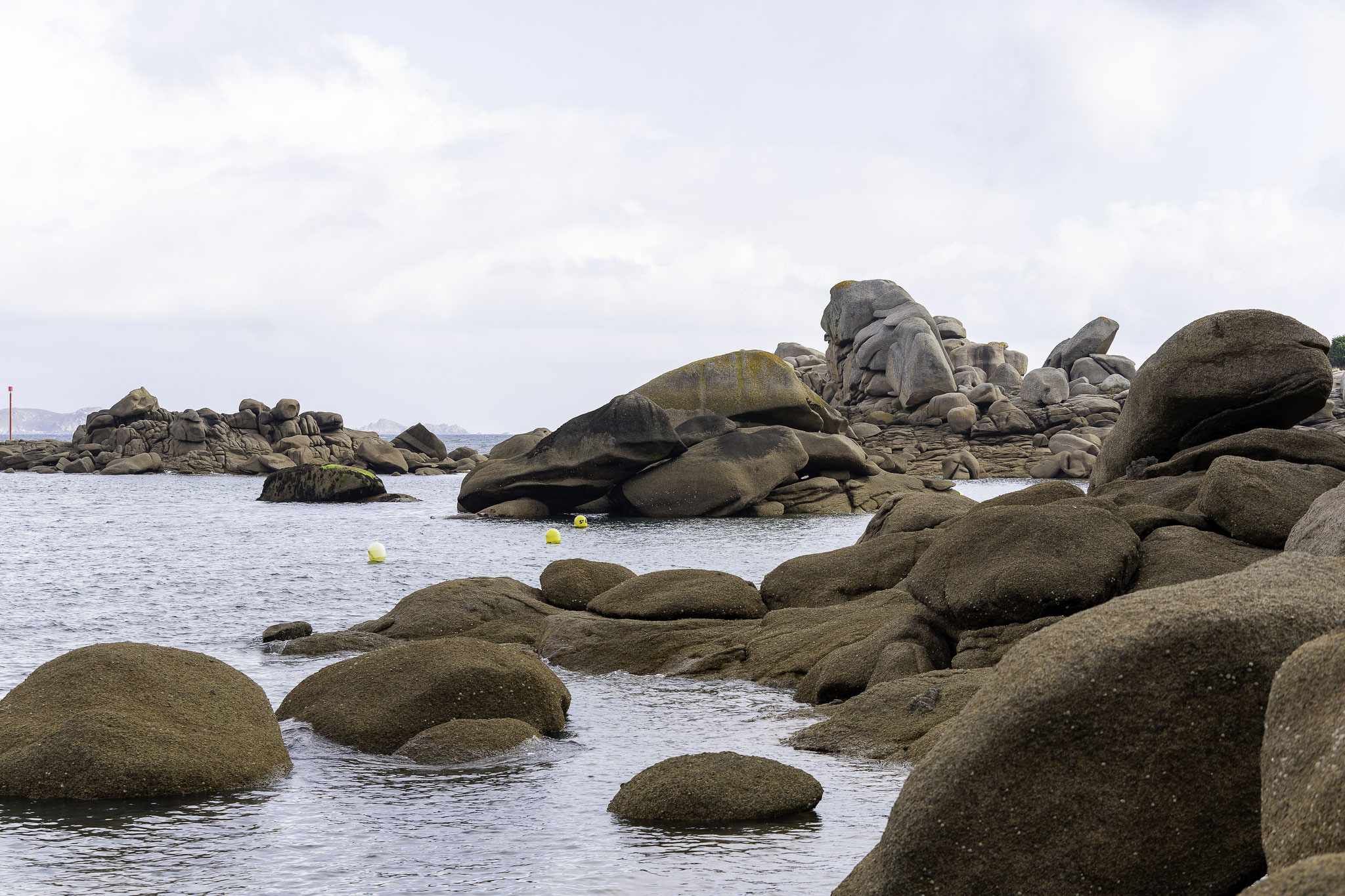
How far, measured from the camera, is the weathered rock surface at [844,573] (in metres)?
16.5

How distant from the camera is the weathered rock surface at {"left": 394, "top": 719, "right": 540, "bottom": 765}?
9.88 meters

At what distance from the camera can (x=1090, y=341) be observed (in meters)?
80.6

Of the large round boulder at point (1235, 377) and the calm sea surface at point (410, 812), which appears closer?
the calm sea surface at point (410, 812)

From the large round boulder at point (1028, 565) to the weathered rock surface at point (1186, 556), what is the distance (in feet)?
0.72

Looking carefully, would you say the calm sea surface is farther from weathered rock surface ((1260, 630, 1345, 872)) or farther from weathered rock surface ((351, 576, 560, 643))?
weathered rock surface ((1260, 630, 1345, 872))

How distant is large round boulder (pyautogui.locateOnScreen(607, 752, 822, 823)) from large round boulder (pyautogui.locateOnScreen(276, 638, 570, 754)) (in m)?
2.66

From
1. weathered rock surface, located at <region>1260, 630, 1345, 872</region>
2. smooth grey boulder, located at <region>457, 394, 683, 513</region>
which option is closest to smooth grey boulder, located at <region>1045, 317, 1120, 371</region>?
smooth grey boulder, located at <region>457, 394, 683, 513</region>

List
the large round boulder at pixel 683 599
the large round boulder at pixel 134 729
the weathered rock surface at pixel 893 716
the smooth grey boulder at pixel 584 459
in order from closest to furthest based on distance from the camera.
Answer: the large round boulder at pixel 134 729
the weathered rock surface at pixel 893 716
the large round boulder at pixel 683 599
the smooth grey boulder at pixel 584 459

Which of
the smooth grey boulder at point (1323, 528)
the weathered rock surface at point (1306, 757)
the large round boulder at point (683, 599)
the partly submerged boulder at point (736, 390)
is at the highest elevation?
the partly submerged boulder at point (736, 390)

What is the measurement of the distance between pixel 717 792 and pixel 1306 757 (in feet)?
16.1

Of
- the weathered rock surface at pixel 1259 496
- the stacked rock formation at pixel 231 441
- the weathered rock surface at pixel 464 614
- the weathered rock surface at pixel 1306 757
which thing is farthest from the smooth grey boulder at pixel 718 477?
the stacked rock formation at pixel 231 441

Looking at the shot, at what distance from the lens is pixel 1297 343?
16.0 metres

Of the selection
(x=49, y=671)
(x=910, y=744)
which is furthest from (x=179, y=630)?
(x=910, y=744)

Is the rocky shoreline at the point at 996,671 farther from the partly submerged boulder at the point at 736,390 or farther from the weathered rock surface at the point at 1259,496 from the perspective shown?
the partly submerged boulder at the point at 736,390
